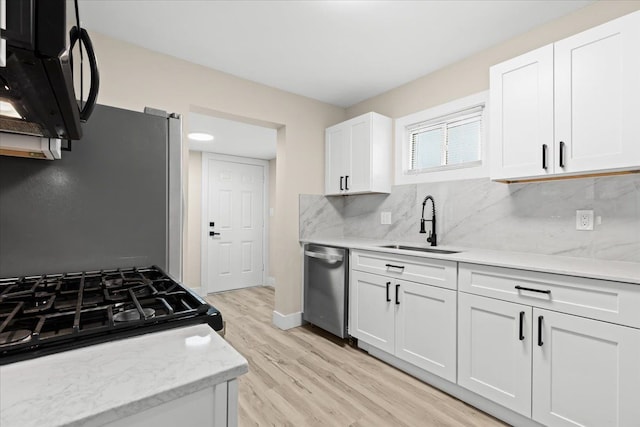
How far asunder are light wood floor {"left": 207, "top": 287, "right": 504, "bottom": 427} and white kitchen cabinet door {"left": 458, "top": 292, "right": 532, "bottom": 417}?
0.19 meters

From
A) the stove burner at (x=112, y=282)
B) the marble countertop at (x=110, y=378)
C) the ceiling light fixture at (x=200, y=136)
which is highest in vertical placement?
the ceiling light fixture at (x=200, y=136)

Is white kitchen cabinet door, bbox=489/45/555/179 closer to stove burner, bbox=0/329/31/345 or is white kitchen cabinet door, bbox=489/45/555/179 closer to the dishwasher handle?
the dishwasher handle

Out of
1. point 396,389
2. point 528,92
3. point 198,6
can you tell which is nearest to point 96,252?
point 198,6

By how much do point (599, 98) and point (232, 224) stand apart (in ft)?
15.6

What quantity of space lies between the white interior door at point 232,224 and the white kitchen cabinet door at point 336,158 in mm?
2362

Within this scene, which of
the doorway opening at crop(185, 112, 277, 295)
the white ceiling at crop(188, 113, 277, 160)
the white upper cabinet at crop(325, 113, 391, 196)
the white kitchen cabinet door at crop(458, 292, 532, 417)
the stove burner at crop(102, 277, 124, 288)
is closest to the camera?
the stove burner at crop(102, 277, 124, 288)

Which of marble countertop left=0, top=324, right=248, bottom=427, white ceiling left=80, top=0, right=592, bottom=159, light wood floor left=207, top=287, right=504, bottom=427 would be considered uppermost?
white ceiling left=80, top=0, right=592, bottom=159

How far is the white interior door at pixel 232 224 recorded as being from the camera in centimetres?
512


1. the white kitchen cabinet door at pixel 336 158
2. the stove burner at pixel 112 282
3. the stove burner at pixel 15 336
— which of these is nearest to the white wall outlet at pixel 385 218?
the white kitchen cabinet door at pixel 336 158

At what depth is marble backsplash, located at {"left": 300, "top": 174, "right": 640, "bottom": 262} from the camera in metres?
1.82

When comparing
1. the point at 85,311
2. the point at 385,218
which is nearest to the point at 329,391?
the point at 385,218

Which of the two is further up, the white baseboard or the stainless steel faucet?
the stainless steel faucet

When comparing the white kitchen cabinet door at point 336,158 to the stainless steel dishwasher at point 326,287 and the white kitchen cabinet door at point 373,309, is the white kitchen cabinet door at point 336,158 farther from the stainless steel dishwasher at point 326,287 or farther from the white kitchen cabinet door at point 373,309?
the white kitchen cabinet door at point 373,309

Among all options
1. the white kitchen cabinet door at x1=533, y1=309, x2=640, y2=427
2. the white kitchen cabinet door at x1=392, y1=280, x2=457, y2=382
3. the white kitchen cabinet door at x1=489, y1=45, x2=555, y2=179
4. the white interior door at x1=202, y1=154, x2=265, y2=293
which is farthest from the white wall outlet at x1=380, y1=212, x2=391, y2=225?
the white interior door at x1=202, y1=154, x2=265, y2=293
